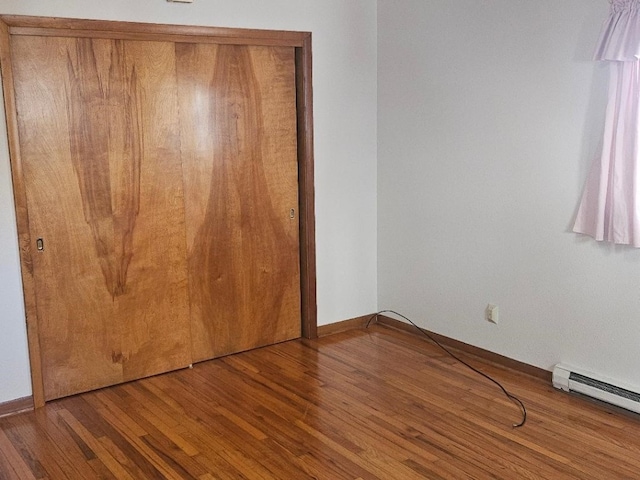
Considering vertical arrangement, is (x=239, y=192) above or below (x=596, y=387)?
above

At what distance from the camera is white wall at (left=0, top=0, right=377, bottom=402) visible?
4094mm

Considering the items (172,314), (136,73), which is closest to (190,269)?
(172,314)

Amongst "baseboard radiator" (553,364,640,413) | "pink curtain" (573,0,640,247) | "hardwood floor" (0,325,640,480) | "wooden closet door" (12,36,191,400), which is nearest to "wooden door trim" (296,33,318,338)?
"hardwood floor" (0,325,640,480)

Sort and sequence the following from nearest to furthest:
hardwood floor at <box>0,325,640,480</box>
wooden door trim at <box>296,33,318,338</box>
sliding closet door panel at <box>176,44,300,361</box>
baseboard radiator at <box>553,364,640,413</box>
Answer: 1. hardwood floor at <box>0,325,640,480</box>
2. baseboard radiator at <box>553,364,640,413</box>
3. sliding closet door panel at <box>176,44,300,361</box>
4. wooden door trim at <box>296,33,318,338</box>

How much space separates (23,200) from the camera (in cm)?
350

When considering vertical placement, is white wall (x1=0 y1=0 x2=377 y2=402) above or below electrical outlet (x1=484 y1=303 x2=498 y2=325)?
above

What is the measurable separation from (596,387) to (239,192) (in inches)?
88.6

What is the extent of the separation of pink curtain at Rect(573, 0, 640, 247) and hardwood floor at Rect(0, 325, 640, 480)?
931 millimetres

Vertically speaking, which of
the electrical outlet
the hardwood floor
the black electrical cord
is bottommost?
the hardwood floor

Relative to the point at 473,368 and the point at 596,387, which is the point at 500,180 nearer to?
the point at 473,368

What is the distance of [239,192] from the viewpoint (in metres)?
4.27

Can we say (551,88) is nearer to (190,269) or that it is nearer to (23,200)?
(190,269)

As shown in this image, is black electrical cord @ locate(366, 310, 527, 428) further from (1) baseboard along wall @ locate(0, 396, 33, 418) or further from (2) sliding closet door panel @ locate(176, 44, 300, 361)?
(1) baseboard along wall @ locate(0, 396, 33, 418)

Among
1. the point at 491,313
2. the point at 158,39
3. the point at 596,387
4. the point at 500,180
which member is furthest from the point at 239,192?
the point at 596,387
